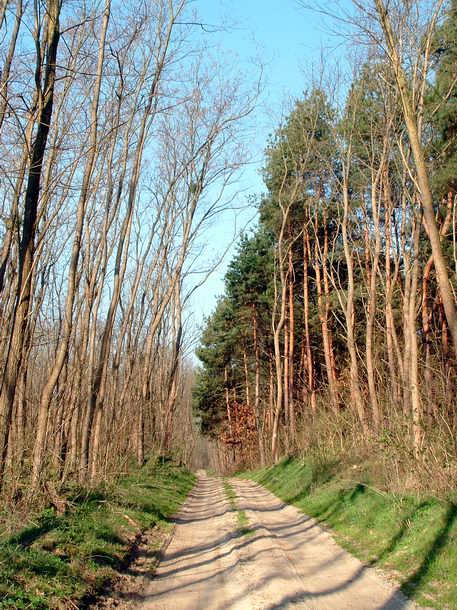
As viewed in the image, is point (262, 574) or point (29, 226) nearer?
point (262, 574)

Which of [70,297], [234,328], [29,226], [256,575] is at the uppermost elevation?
[234,328]

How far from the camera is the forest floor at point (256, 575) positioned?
21.2 ft

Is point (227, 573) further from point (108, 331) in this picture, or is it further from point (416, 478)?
point (108, 331)

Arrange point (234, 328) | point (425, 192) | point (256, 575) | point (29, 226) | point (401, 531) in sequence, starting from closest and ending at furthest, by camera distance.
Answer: point (256, 575), point (29, 226), point (401, 531), point (425, 192), point (234, 328)

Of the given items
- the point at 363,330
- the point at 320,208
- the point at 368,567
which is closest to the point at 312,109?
the point at 320,208

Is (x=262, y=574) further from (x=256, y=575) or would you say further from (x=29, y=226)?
(x=29, y=226)

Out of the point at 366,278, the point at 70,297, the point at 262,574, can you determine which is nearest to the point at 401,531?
the point at 262,574

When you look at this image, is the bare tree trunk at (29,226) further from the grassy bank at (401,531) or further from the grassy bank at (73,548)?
the grassy bank at (401,531)

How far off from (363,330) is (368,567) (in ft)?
67.3

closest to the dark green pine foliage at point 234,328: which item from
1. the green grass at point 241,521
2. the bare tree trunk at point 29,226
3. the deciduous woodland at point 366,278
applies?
the deciduous woodland at point 366,278

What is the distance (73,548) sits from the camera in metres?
7.67

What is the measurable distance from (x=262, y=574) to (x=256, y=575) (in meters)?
0.07

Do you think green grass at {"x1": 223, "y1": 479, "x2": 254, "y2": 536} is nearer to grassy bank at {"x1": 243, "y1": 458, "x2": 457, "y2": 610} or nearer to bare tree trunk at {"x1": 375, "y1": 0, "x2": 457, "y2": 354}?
grassy bank at {"x1": 243, "y1": 458, "x2": 457, "y2": 610}

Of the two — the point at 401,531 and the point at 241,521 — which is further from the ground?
the point at 401,531
